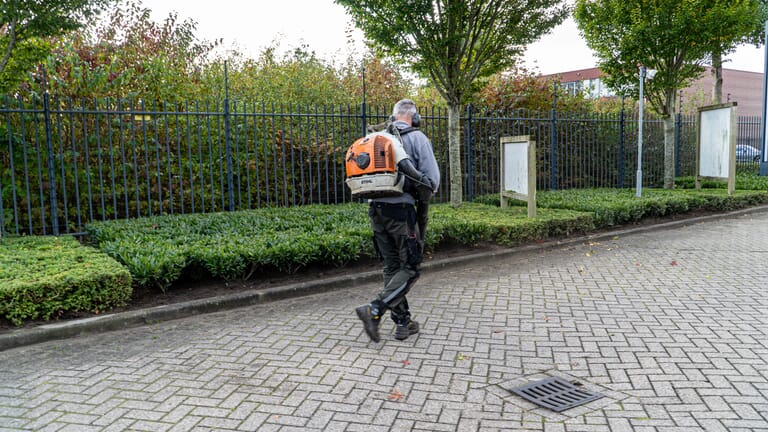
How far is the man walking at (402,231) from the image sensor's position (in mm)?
4715

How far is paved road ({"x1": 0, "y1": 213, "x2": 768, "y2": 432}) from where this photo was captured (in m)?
3.42

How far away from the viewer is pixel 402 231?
15.5 feet

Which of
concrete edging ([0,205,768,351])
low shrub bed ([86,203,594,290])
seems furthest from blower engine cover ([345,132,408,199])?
low shrub bed ([86,203,594,290])

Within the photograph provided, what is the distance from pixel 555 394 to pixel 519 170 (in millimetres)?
6810

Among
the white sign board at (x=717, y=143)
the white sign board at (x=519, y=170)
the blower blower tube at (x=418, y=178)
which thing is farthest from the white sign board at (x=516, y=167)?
the white sign board at (x=717, y=143)

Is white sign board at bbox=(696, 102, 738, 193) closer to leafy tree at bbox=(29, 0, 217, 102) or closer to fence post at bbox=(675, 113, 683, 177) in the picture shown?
fence post at bbox=(675, 113, 683, 177)

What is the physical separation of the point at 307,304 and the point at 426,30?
5.76m

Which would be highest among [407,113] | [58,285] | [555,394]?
[407,113]

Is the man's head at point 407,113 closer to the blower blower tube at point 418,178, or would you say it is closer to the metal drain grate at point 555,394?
the blower blower tube at point 418,178

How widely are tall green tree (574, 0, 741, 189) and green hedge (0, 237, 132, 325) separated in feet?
39.9

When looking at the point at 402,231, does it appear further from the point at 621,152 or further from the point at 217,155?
the point at 621,152

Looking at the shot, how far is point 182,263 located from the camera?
5.98 meters

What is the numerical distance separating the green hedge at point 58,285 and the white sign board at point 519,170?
6.42 m

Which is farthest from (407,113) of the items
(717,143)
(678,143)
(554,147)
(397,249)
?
(678,143)
